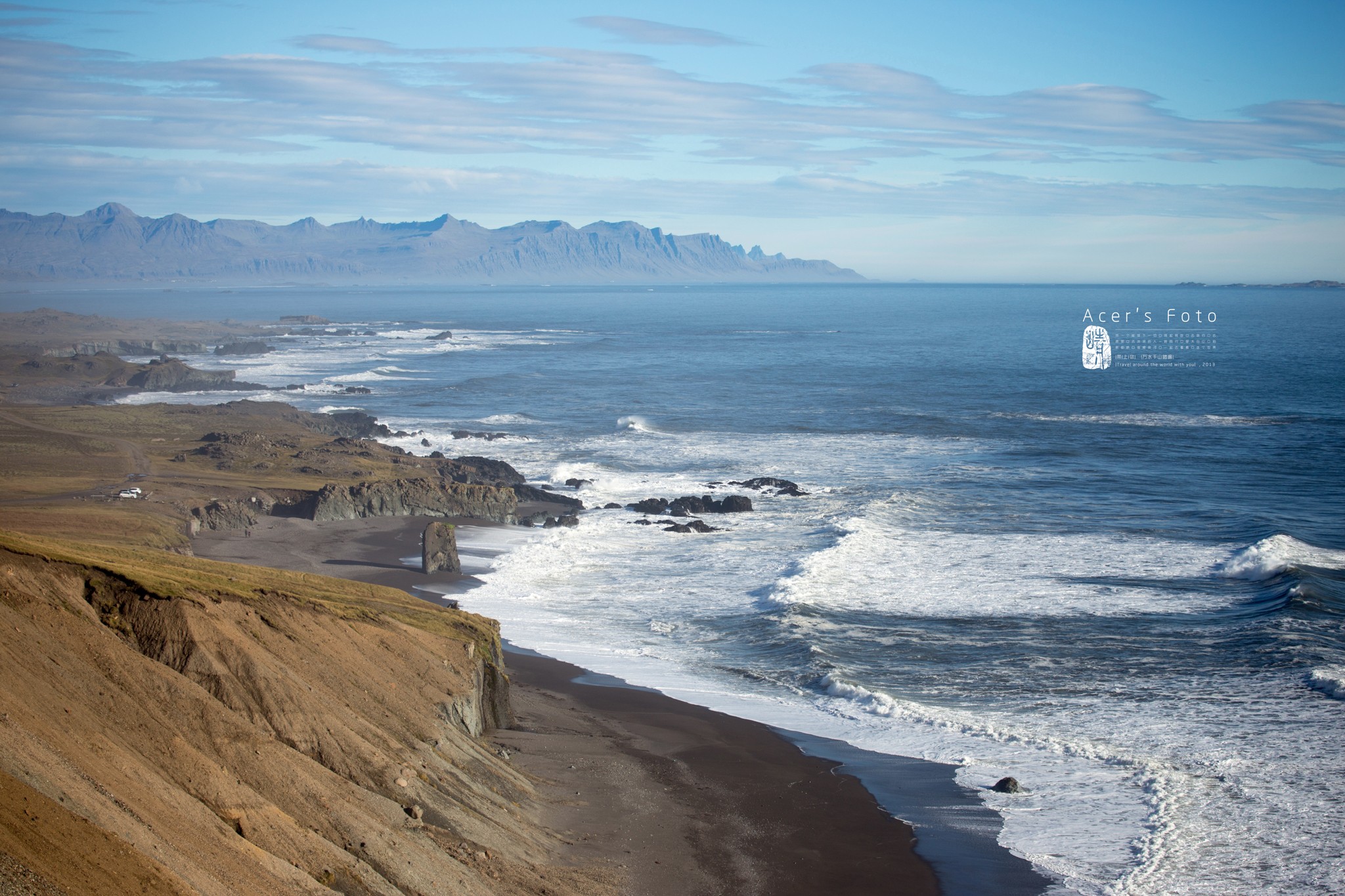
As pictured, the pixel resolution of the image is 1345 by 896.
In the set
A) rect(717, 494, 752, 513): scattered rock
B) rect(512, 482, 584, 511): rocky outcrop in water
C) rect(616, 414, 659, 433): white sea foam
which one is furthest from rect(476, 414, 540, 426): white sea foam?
rect(717, 494, 752, 513): scattered rock

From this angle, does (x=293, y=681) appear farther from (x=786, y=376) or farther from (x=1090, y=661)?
(x=786, y=376)

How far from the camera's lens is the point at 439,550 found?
35469 mm

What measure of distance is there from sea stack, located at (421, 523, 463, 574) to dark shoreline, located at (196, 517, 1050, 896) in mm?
9130

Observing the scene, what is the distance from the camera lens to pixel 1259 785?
19922mm

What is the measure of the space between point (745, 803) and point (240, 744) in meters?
9.41

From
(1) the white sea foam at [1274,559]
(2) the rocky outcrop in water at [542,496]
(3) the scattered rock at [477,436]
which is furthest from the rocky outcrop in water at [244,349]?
(1) the white sea foam at [1274,559]

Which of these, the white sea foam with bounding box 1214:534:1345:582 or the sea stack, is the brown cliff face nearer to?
the sea stack

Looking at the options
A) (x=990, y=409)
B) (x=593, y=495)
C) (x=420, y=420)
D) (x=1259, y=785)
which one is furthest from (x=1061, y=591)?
(x=420, y=420)

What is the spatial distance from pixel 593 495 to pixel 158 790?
1499 inches

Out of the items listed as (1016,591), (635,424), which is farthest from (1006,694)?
(635,424)

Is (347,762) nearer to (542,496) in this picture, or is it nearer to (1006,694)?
(1006,694)

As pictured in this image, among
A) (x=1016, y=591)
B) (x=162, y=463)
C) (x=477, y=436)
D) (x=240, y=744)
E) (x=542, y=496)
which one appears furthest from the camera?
(x=477, y=436)

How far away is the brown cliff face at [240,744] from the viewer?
10562 millimetres

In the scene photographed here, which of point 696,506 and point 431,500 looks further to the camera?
point 696,506
